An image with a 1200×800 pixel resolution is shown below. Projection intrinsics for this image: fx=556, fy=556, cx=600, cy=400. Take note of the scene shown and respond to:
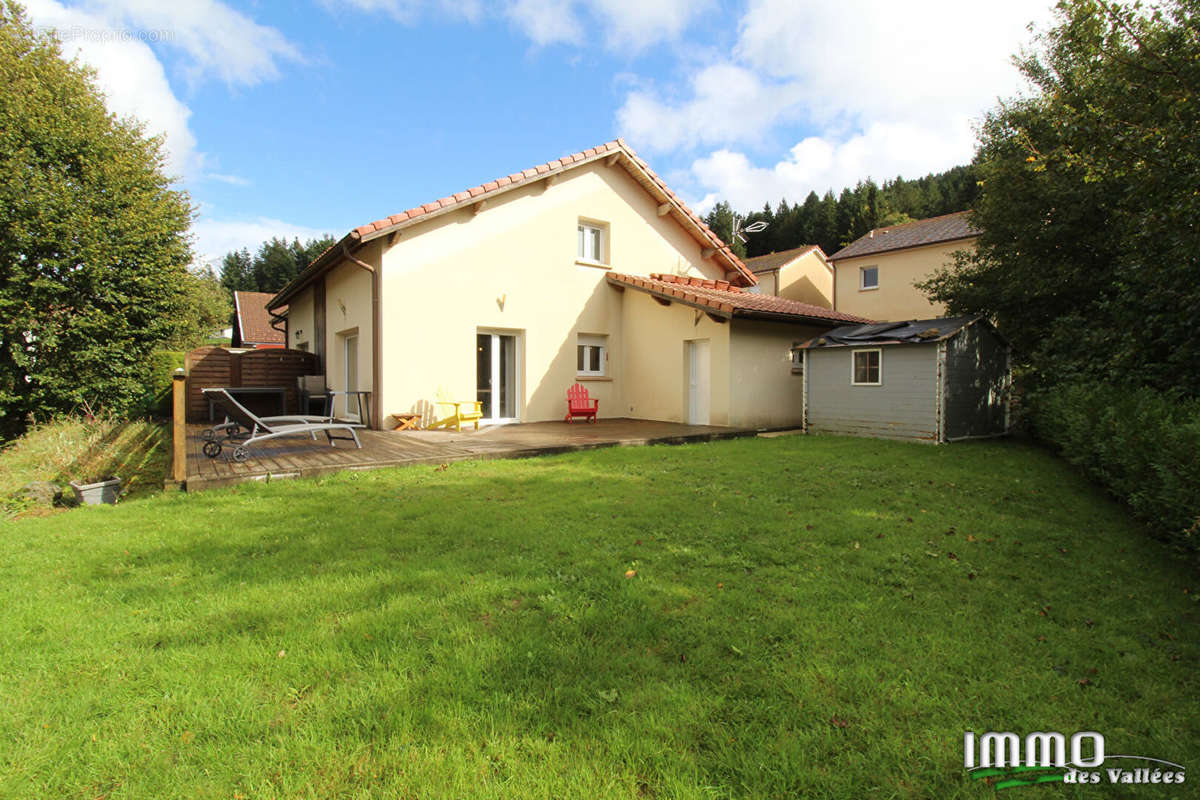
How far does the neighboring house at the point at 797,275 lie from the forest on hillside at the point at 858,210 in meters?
10.0

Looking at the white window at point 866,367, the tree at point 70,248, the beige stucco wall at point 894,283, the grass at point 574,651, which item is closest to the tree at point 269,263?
the tree at point 70,248

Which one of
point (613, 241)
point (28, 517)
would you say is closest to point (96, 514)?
point (28, 517)

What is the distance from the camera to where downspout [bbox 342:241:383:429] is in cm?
1113

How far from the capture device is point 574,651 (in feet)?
8.55

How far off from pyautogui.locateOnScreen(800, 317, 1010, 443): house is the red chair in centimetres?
490

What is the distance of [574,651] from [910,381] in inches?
399

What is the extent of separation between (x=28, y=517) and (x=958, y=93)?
18.9 m

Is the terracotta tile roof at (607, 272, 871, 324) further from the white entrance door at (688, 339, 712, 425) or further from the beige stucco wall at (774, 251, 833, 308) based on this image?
the beige stucco wall at (774, 251, 833, 308)

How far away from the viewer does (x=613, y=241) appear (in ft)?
48.5

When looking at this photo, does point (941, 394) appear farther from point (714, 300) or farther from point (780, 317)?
point (714, 300)

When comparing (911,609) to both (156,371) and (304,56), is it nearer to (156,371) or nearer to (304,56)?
(304,56)

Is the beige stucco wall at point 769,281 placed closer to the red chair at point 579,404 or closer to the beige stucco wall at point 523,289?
the beige stucco wall at point 523,289

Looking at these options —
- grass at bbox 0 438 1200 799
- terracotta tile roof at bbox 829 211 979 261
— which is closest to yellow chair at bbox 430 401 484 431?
grass at bbox 0 438 1200 799

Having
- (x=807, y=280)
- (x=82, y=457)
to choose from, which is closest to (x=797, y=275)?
(x=807, y=280)
